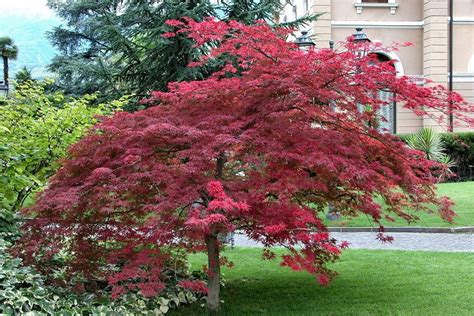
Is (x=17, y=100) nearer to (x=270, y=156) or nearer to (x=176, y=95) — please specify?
→ (x=176, y=95)

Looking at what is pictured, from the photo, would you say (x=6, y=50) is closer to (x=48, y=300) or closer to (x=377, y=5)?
(x=377, y=5)

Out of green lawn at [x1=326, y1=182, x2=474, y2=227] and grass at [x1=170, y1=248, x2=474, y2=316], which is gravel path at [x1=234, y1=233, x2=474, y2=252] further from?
grass at [x1=170, y1=248, x2=474, y2=316]

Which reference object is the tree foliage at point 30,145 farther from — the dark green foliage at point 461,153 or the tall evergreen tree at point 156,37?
the dark green foliage at point 461,153

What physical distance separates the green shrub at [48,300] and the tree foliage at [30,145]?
3.45 feet

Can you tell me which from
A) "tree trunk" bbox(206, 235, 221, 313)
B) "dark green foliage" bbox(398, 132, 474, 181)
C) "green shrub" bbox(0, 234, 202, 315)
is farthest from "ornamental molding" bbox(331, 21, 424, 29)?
"green shrub" bbox(0, 234, 202, 315)

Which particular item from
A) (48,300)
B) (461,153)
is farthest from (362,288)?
(461,153)

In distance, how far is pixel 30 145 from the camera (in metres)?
6.88

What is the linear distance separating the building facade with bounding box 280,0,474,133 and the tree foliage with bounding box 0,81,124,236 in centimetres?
1411

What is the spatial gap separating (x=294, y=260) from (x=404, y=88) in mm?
1730

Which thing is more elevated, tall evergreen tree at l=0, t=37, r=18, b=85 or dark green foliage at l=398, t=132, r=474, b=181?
tall evergreen tree at l=0, t=37, r=18, b=85

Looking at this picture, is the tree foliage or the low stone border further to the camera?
the low stone border

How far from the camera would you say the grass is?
5.68m

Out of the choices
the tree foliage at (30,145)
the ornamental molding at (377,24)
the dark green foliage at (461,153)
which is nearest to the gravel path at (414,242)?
the tree foliage at (30,145)

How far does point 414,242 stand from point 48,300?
6.74m
